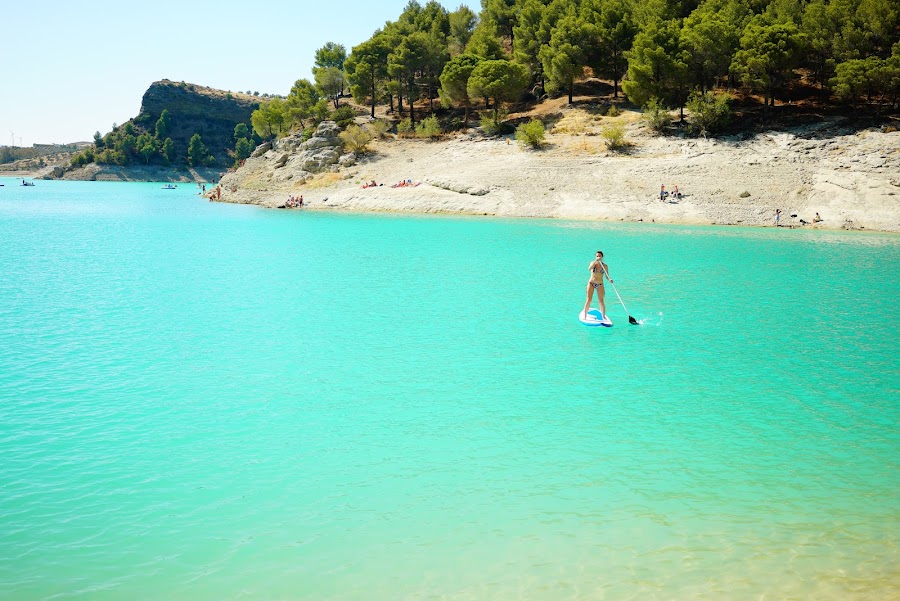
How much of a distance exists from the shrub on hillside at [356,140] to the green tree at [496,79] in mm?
13990

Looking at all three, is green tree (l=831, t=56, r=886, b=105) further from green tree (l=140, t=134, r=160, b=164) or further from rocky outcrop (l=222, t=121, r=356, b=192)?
green tree (l=140, t=134, r=160, b=164)

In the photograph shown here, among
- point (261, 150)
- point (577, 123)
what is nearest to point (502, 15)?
point (577, 123)

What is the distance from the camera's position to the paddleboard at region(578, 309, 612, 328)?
1906 cm

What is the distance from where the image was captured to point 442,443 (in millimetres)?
10812

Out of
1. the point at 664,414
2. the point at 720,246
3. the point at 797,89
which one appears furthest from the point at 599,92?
the point at 664,414

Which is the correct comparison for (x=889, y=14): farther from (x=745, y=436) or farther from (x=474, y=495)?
(x=474, y=495)

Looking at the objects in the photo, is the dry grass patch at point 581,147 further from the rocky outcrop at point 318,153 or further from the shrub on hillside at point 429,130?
the rocky outcrop at point 318,153

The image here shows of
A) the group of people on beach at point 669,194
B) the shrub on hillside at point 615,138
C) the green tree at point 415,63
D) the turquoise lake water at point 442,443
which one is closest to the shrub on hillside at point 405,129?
the green tree at point 415,63

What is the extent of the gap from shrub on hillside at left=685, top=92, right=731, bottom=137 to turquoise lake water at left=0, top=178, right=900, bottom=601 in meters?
40.6

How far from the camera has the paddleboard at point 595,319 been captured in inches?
750

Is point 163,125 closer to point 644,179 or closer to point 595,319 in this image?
point 644,179

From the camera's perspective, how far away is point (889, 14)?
59.6 m

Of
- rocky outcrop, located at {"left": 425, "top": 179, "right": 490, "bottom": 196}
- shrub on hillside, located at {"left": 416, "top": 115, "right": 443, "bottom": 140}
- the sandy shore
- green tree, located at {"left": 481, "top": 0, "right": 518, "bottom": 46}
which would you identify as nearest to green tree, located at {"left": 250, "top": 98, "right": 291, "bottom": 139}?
shrub on hillside, located at {"left": 416, "top": 115, "right": 443, "bottom": 140}

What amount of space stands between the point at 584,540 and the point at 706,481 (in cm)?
275
